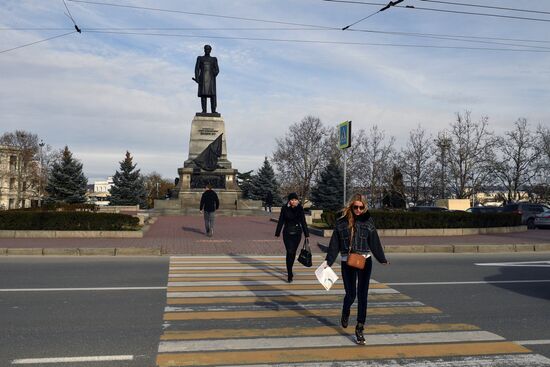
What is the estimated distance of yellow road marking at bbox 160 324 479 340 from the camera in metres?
6.56

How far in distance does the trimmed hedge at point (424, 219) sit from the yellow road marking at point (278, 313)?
12284 millimetres

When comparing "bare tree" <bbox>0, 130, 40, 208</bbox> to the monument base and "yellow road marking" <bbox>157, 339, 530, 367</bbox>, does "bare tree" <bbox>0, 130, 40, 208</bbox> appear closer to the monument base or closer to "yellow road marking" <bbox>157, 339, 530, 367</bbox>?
the monument base

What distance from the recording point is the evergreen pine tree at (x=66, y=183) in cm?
5044

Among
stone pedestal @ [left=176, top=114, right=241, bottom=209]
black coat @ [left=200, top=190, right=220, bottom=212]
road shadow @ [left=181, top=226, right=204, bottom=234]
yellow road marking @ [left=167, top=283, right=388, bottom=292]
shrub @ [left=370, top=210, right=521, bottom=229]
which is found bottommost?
yellow road marking @ [left=167, top=283, right=388, bottom=292]

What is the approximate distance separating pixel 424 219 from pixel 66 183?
38903 millimetres

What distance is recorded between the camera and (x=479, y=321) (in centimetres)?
750

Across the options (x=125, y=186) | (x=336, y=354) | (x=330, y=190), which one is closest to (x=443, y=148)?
(x=330, y=190)

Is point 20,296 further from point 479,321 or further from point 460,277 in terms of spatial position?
point 460,277

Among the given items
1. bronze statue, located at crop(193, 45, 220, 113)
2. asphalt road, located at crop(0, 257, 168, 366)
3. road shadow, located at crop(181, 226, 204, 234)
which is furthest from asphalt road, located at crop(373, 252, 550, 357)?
Result: bronze statue, located at crop(193, 45, 220, 113)

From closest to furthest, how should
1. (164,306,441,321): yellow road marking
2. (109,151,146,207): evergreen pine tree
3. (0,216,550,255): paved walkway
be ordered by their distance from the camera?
(164,306,441,321): yellow road marking
(0,216,550,255): paved walkway
(109,151,146,207): evergreen pine tree

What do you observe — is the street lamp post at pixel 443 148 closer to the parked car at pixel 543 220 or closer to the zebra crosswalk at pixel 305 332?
the parked car at pixel 543 220

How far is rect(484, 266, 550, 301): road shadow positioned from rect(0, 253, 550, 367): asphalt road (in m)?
0.02

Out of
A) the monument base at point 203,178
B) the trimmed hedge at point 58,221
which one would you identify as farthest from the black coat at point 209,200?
the monument base at point 203,178

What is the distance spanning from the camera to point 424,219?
2155 cm
